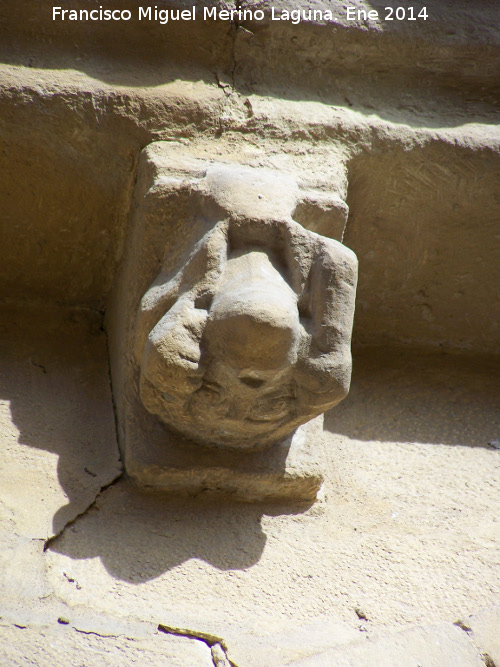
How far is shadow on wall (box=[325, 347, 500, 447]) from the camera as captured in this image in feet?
5.17

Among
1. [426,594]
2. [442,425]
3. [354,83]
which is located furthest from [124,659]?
[354,83]

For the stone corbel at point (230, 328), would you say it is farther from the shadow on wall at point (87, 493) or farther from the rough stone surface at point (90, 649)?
the rough stone surface at point (90, 649)

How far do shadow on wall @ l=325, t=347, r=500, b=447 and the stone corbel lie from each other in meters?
0.22

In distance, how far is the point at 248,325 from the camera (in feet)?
3.41

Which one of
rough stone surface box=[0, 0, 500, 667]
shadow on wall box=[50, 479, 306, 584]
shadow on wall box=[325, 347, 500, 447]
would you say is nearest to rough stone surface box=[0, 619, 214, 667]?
rough stone surface box=[0, 0, 500, 667]

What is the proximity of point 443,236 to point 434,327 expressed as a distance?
0.78 feet

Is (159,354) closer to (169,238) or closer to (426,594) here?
(169,238)

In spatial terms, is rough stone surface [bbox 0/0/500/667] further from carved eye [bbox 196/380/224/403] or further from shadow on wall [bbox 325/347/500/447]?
carved eye [bbox 196/380/224/403]

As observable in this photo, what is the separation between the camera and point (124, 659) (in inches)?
39.8

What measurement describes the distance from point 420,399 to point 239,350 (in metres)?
0.73

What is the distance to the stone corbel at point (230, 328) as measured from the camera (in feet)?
3.58

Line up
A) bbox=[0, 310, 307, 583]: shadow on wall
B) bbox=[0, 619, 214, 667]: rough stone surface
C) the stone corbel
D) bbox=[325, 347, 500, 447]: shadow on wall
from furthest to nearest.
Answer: bbox=[325, 347, 500, 447]: shadow on wall < bbox=[0, 310, 307, 583]: shadow on wall < the stone corbel < bbox=[0, 619, 214, 667]: rough stone surface

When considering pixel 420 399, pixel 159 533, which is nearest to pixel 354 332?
pixel 420 399

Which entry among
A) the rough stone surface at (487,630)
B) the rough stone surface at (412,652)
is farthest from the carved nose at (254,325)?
the rough stone surface at (487,630)
